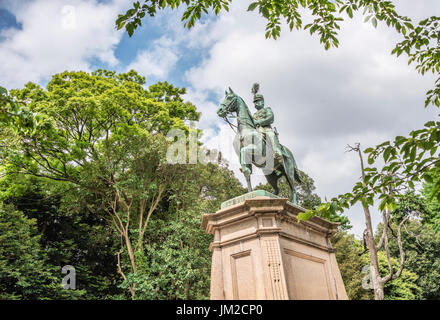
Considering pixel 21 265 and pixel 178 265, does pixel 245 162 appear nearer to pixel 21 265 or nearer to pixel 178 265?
pixel 178 265

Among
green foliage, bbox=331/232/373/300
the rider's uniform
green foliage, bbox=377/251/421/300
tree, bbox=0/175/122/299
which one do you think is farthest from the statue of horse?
green foliage, bbox=377/251/421/300

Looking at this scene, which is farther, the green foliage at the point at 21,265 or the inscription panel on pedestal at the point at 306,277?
the green foliage at the point at 21,265

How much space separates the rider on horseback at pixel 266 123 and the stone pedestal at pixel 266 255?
1.14 m

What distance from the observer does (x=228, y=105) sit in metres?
6.61

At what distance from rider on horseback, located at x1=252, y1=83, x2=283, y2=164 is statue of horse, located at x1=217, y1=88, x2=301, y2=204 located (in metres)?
0.10

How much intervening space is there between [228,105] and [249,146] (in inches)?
38.7

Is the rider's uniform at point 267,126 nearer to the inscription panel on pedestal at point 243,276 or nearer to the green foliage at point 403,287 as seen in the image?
the inscription panel on pedestal at point 243,276

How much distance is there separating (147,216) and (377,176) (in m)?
15.9

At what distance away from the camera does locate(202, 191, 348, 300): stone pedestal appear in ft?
16.3

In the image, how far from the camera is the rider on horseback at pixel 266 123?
673cm

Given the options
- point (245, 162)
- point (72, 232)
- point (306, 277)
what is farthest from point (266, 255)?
point (72, 232)

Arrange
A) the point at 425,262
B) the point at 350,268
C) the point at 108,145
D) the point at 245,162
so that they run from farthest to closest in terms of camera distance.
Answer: the point at 425,262
the point at 350,268
the point at 108,145
the point at 245,162

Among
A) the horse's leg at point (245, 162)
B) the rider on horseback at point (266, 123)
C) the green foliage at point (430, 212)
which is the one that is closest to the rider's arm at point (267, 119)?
the rider on horseback at point (266, 123)
